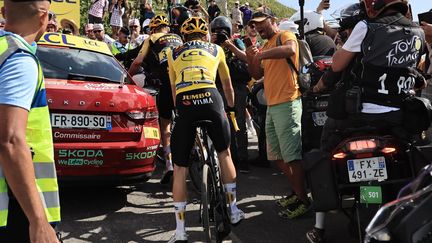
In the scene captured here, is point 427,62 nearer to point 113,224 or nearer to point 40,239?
point 113,224

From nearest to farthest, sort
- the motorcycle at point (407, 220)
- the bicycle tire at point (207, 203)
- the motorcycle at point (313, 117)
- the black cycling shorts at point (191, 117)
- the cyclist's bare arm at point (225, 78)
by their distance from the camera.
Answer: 1. the motorcycle at point (407, 220)
2. the bicycle tire at point (207, 203)
3. the black cycling shorts at point (191, 117)
4. the cyclist's bare arm at point (225, 78)
5. the motorcycle at point (313, 117)

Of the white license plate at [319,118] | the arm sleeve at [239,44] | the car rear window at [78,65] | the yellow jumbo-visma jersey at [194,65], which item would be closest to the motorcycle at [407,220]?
the yellow jumbo-visma jersey at [194,65]

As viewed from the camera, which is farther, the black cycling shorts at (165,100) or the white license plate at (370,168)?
the black cycling shorts at (165,100)

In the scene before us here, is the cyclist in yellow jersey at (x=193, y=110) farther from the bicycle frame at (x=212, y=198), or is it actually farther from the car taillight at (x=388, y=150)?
the car taillight at (x=388, y=150)

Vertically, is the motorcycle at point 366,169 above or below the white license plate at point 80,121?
below

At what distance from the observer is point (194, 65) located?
4156 mm

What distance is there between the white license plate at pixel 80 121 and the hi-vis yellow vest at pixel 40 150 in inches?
97.2

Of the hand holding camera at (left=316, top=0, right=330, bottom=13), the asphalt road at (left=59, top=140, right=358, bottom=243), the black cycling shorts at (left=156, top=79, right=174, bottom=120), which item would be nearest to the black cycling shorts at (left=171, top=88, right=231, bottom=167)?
the asphalt road at (left=59, top=140, right=358, bottom=243)

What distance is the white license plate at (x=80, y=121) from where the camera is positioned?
4469mm

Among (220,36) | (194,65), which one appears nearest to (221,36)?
(220,36)

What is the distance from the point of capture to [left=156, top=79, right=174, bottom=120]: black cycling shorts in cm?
615

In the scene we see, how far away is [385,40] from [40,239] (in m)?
2.65

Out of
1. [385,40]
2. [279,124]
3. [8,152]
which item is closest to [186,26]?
[279,124]

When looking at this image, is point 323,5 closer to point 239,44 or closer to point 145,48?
point 239,44
